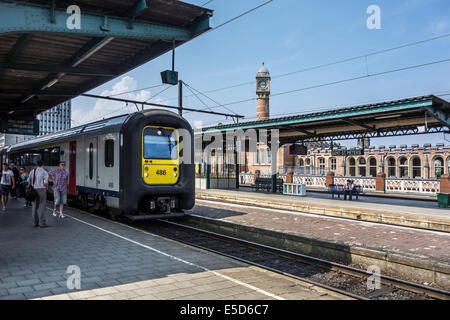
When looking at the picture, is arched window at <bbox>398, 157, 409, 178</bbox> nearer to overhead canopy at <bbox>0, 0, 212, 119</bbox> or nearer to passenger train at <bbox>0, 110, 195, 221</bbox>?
passenger train at <bbox>0, 110, 195, 221</bbox>

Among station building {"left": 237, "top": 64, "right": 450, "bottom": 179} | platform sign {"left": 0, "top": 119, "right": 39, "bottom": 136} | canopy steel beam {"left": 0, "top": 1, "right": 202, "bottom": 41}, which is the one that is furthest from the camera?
station building {"left": 237, "top": 64, "right": 450, "bottom": 179}

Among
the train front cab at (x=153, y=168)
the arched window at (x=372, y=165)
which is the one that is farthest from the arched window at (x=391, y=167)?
the train front cab at (x=153, y=168)

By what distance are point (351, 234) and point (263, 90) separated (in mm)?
58844

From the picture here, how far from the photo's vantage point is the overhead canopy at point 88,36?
7730 mm

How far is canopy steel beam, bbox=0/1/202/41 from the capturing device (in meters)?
7.17

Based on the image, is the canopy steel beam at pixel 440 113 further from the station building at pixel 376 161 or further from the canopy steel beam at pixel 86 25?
the station building at pixel 376 161

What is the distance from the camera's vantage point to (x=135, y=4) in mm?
8742

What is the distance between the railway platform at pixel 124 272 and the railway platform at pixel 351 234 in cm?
227

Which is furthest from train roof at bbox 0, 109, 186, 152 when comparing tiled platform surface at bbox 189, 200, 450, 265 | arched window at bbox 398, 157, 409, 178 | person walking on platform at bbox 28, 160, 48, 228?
arched window at bbox 398, 157, 409, 178

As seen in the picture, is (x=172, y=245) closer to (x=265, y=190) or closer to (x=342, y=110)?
(x=342, y=110)

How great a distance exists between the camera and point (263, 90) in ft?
218

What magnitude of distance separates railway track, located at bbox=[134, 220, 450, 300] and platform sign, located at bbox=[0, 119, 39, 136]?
14.3m
